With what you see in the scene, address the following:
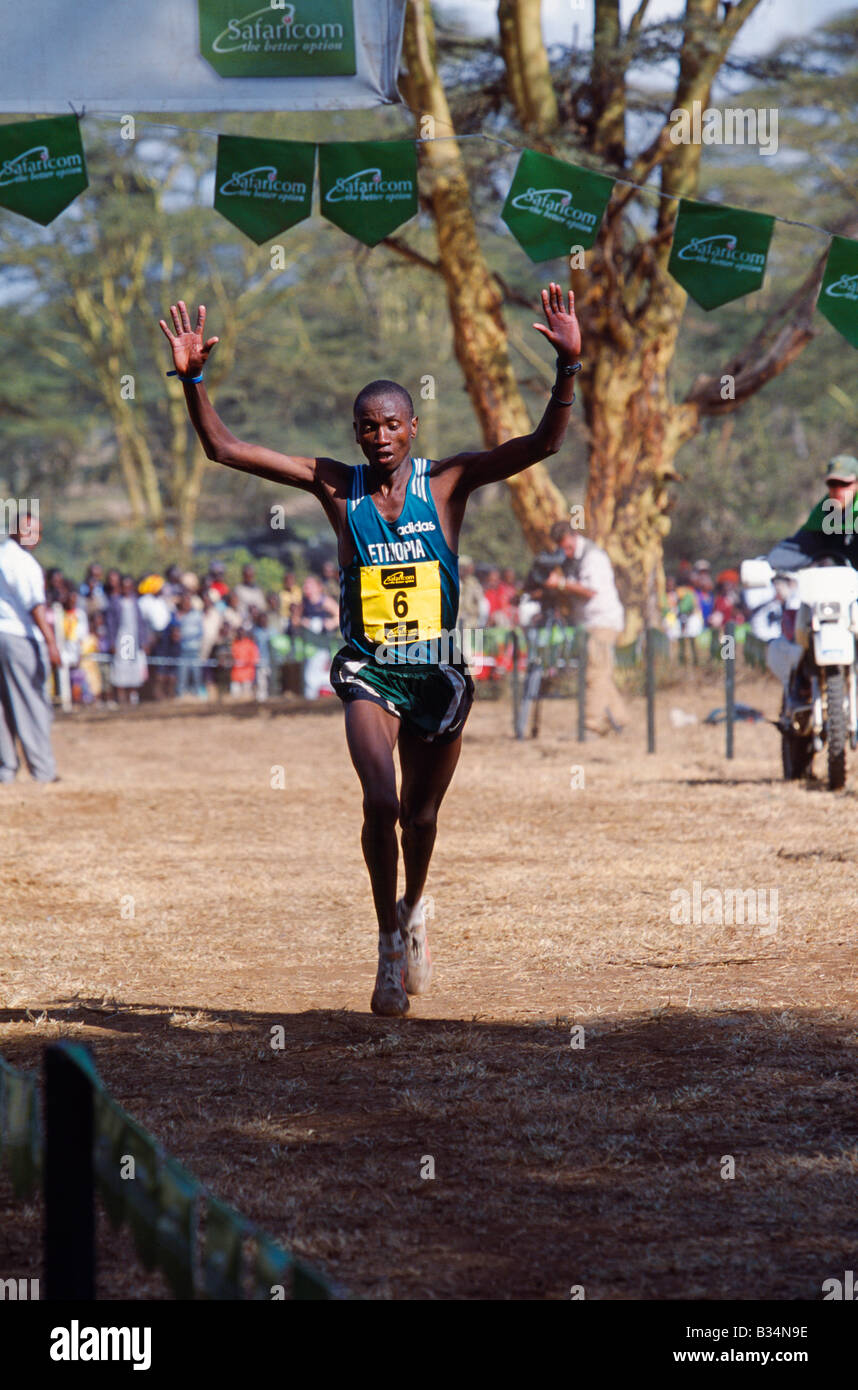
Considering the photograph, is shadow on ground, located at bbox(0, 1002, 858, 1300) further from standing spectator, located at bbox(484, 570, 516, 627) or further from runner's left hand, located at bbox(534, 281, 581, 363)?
standing spectator, located at bbox(484, 570, 516, 627)

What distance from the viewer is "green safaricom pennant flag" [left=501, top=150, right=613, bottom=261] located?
11.4m

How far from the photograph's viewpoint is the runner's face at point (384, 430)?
5316mm

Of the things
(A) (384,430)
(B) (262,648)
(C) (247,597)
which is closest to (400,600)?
(A) (384,430)

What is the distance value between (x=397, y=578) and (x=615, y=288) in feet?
43.0

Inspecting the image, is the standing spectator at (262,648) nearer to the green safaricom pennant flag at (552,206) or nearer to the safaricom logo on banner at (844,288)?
the green safaricom pennant flag at (552,206)

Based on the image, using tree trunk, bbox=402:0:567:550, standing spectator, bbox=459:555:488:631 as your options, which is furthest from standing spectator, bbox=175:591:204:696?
A: tree trunk, bbox=402:0:567:550

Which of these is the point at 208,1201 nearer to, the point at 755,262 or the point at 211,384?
the point at 755,262

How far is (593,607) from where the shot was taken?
15805mm

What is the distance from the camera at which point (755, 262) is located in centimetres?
1128

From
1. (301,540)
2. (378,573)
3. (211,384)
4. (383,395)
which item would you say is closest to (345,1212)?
(378,573)

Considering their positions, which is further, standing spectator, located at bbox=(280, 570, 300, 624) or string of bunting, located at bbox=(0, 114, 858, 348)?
standing spectator, located at bbox=(280, 570, 300, 624)

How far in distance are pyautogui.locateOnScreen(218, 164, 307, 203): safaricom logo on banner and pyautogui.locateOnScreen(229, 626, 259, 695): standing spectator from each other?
13.2 metres

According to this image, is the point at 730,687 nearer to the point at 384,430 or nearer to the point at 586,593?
the point at 586,593

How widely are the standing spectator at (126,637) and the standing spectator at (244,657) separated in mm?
1444
